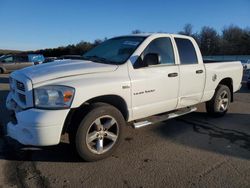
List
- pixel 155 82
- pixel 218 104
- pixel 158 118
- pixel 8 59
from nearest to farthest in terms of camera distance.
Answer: pixel 155 82
pixel 158 118
pixel 218 104
pixel 8 59

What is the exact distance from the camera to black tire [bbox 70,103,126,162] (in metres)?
3.48

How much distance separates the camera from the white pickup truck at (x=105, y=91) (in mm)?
3301

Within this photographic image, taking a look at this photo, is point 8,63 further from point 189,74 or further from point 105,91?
point 105,91

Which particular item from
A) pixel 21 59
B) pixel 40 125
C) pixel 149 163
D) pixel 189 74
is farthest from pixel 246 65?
pixel 40 125

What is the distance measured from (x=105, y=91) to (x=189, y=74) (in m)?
2.04

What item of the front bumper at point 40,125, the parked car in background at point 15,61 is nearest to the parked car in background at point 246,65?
the parked car in background at point 15,61

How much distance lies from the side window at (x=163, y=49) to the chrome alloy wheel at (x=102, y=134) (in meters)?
1.34

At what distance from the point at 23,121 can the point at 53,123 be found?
0.38 m

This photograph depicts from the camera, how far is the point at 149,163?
3.67m

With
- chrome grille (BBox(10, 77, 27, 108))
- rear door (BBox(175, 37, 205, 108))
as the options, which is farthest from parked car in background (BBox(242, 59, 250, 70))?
chrome grille (BBox(10, 77, 27, 108))

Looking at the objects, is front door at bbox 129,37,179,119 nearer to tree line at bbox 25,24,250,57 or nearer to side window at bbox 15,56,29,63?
side window at bbox 15,56,29,63

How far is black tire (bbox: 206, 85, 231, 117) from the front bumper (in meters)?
3.83

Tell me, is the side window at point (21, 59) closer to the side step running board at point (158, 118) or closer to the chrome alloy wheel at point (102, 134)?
the side step running board at point (158, 118)

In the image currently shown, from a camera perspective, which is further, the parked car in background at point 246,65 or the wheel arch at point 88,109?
the parked car in background at point 246,65
